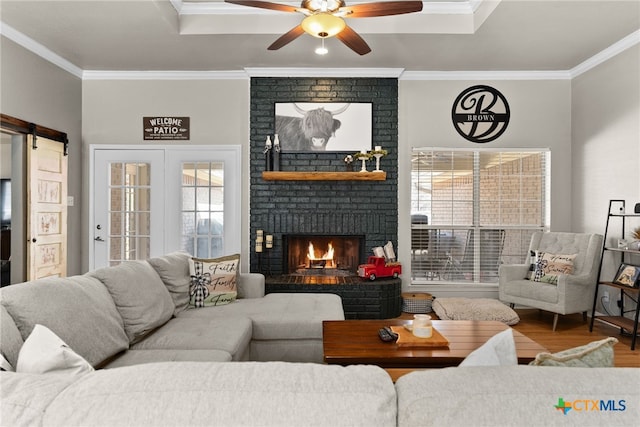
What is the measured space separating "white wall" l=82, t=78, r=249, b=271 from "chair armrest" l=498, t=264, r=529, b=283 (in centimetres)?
298

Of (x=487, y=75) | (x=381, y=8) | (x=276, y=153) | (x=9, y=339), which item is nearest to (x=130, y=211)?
(x=276, y=153)

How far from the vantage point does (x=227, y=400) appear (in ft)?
2.58

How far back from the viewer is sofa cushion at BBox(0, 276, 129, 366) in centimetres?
162

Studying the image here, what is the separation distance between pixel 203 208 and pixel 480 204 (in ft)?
11.3

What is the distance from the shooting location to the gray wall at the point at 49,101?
3.74 metres

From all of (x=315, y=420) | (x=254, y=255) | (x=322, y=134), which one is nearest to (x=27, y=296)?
(x=315, y=420)

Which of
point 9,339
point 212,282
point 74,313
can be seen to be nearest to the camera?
point 9,339

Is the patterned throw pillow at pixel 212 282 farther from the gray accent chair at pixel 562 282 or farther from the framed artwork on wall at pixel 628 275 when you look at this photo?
the framed artwork on wall at pixel 628 275

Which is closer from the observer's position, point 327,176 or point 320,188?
point 327,176

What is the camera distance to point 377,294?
4.32 meters

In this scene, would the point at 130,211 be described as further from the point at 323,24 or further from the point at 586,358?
the point at 586,358

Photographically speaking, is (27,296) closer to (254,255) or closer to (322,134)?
(254,255)

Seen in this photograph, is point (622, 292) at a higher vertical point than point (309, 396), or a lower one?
lower

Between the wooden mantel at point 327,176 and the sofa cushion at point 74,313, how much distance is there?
2646 millimetres
